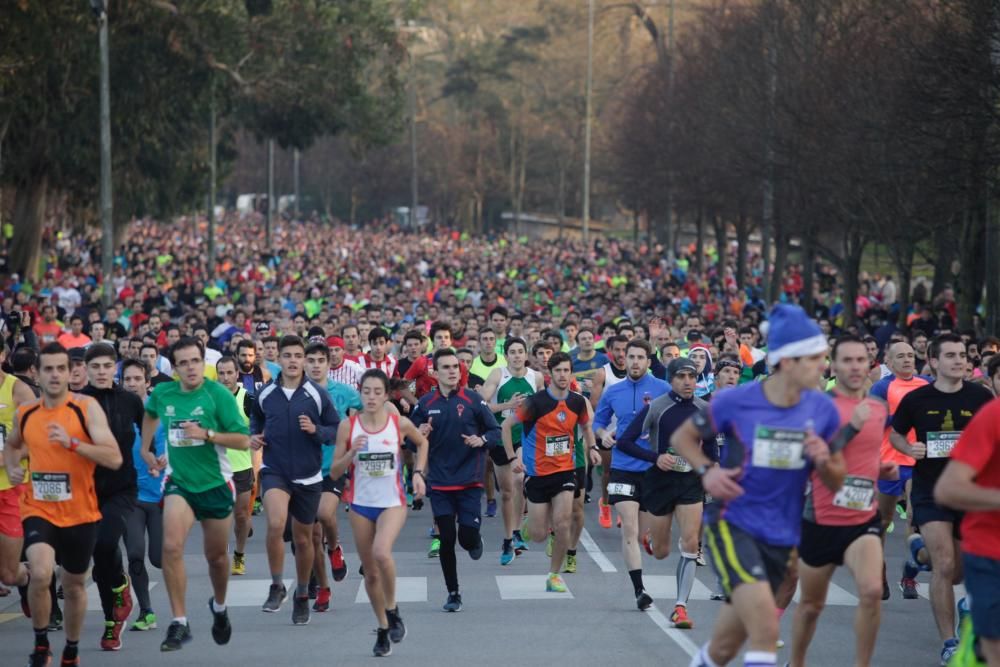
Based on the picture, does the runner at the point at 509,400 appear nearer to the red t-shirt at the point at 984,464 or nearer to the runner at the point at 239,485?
the runner at the point at 239,485

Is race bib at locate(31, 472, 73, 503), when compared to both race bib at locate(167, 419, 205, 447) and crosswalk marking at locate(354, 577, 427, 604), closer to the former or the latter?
race bib at locate(167, 419, 205, 447)

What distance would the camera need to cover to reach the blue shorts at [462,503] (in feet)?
43.9

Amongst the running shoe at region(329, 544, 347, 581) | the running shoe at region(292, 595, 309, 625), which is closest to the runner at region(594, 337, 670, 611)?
the running shoe at region(329, 544, 347, 581)

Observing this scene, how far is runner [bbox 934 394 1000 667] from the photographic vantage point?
7.09m

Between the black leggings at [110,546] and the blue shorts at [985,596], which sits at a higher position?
the blue shorts at [985,596]

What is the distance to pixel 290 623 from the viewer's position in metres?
12.6

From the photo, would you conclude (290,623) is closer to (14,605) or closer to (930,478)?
(14,605)

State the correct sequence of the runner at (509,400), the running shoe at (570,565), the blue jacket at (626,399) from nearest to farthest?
the blue jacket at (626,399) < the running shoe at (570,565) < the runner at (509,400)

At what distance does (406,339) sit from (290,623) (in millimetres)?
6874

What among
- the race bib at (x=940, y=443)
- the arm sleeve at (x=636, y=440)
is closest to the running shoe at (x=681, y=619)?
the arm sleeve at (x=636, y=440)

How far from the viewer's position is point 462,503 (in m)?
13.4

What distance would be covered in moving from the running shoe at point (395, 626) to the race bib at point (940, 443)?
339cm

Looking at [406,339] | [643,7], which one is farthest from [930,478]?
[643,7]

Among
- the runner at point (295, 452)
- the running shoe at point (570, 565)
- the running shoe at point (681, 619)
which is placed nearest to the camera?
the running shoe at point (681, 619)
